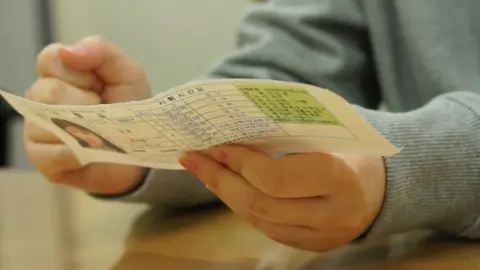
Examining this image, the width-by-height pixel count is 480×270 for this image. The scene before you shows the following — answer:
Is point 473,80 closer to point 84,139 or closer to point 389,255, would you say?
point 389,255

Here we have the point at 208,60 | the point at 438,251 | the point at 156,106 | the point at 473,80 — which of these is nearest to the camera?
the point at 156,106

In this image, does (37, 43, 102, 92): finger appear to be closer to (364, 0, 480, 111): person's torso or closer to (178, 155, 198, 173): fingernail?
(178, 155, 198, 173): fingernail

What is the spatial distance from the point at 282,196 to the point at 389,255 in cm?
10

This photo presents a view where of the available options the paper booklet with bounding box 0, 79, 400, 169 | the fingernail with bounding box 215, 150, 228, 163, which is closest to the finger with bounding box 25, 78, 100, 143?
the paper booklet with bounding box 0, 79, 400, 169

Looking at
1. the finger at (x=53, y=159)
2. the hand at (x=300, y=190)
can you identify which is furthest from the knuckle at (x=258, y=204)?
the finger at (x=53, y=159)

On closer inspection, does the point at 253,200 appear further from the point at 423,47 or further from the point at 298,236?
the point at 423,47

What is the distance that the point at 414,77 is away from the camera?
79cm

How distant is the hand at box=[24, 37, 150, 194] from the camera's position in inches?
25.9

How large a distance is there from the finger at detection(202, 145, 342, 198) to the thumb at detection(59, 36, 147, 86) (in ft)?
0.75

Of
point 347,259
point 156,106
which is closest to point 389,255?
point 347,259

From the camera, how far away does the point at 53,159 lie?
25.9 inches

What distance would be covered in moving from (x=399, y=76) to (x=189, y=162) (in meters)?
0.38

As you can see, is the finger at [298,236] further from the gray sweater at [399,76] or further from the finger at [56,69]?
the finger at [56,69]

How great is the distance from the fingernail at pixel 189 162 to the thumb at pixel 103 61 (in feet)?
0.67
